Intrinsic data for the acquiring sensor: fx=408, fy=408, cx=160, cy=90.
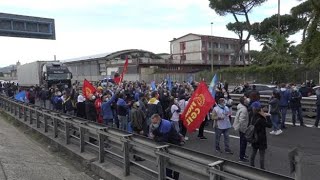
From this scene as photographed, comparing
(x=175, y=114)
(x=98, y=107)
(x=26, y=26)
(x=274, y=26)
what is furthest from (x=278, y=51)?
(x=175, y=114)

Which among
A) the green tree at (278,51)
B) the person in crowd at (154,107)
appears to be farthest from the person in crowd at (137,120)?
the green tree at (278,51)

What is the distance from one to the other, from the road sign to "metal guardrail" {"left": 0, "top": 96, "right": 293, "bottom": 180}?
28131 millimetres

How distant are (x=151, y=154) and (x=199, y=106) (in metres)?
3.88

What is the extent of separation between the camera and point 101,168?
27.5ft

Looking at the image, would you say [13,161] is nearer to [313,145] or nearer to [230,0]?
[313,145]

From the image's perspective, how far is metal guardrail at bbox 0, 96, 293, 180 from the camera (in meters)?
4.86

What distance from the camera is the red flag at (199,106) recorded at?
406 inches

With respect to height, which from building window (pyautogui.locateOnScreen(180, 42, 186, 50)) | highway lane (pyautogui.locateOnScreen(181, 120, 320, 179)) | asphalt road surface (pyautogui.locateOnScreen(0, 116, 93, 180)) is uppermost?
building window (pyautogui.locateOnScreen(180, 42, 186, 50))

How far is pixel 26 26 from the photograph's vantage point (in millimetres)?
39750

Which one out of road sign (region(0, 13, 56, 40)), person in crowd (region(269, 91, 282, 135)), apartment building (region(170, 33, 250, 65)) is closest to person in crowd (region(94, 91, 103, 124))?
person in crowd (region(269, 91, 282, 135))

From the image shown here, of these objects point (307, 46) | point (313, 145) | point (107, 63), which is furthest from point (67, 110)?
point (107, 63)

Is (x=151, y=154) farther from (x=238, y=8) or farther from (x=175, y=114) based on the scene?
(x=238, y=8)

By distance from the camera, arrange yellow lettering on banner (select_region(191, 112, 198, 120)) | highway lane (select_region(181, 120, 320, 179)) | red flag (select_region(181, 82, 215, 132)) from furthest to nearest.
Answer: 1. yellow lettering on banner (select_region(191, 112, 198, 120))
2. red flag (select_region(181, 82, 215, 132))
3. highway lane (select_region(181, 120, 320, 179))

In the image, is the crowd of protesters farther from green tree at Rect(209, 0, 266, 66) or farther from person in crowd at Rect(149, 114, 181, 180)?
green tree at Rect(209, 0, 266, 66)
